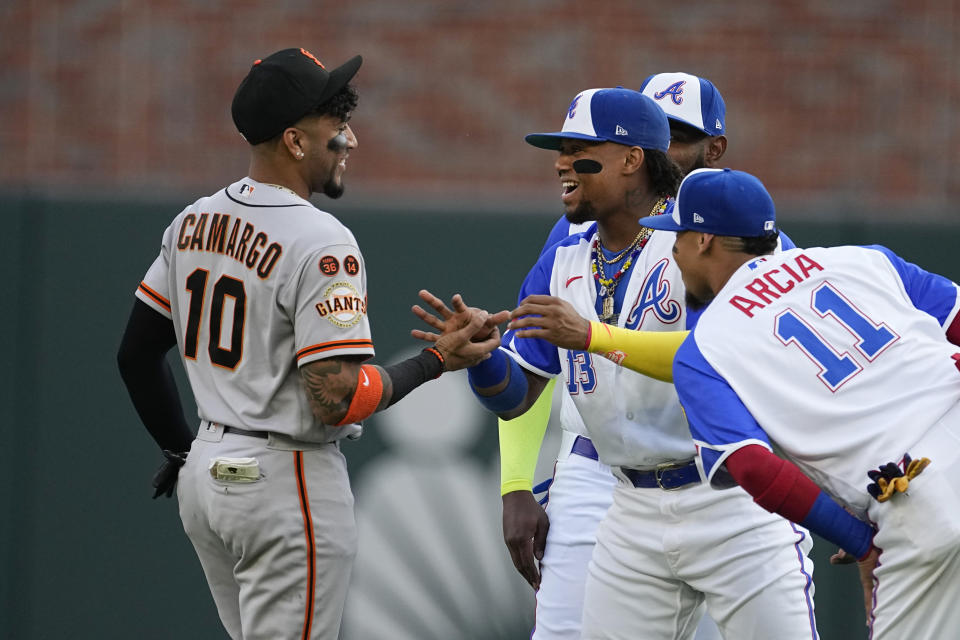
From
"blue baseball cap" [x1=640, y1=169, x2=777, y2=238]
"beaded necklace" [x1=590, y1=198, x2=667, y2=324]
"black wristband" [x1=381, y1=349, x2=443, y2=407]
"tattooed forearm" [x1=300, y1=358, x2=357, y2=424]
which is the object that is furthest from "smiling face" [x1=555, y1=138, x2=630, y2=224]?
"tattooed forearm" [x1=300, y1=358, x2=357, y2=424]

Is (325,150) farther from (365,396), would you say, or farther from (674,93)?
(674,93)

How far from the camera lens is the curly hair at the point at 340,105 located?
3645 millimetres

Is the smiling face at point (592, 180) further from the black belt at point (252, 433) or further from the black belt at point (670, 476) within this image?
the black belt at point (252, 433)

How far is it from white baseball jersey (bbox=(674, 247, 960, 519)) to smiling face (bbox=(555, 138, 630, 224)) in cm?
85

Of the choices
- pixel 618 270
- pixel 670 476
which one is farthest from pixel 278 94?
pixel 670 476

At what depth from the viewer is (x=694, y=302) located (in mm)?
3680

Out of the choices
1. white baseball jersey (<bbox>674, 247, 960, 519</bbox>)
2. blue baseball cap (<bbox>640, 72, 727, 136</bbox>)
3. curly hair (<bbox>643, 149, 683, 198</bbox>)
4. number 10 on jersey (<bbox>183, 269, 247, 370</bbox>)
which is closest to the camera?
white baseball jersey (<bbox>674, 247, 960, 519</bbox>)

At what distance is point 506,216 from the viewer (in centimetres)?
604

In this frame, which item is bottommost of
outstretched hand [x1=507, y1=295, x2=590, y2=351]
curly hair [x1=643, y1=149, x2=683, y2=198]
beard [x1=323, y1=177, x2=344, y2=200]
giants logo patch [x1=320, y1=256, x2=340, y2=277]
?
outstretched hand [x1=507, y1=295, x2=590, y2=351]

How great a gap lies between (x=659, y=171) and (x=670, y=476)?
951 millimetres

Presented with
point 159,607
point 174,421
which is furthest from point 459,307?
point 159,607

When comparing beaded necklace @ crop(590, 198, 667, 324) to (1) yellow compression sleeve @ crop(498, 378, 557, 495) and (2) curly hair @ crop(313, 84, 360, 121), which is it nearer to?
(1) yellow compression sleeve @ crop(498, 378, 557, 495)

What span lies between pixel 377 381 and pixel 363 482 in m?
2.45

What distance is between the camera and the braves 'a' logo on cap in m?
4.88
